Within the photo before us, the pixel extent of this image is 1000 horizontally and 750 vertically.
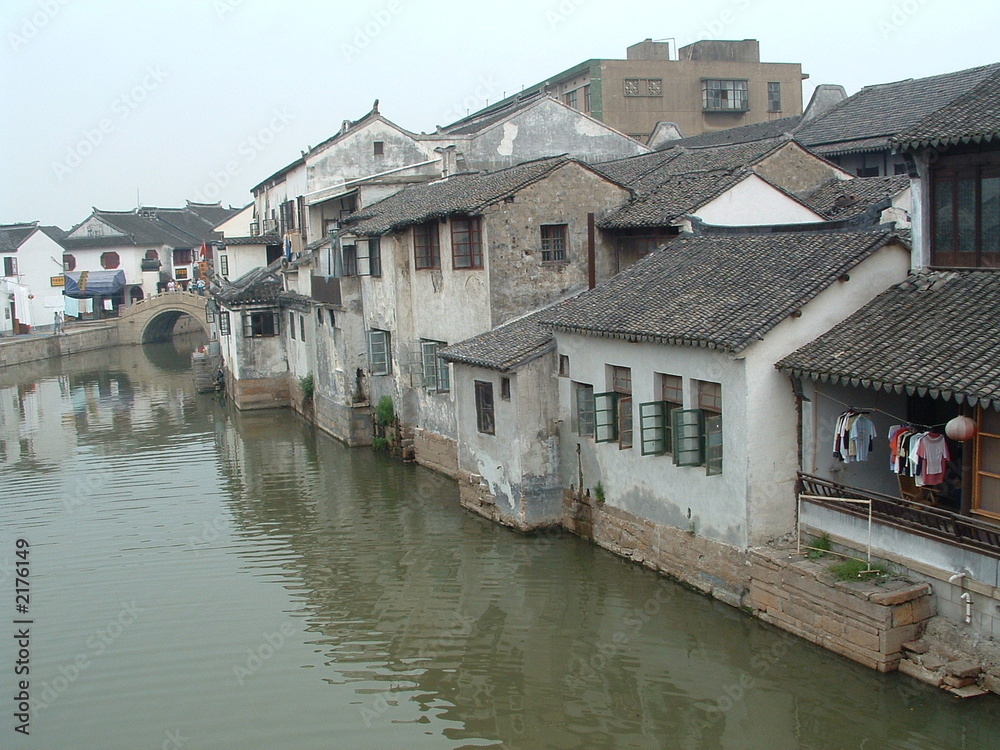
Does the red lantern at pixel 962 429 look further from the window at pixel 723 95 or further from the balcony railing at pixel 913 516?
the window at pixel 723 95

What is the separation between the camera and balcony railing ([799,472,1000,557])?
34.8 feet

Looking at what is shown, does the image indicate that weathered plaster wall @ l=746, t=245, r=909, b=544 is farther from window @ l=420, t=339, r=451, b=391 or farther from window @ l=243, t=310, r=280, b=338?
window @ l=243, t=310, r=280, b=338

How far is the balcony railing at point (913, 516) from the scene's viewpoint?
10.6m

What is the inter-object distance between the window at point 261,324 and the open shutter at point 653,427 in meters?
21.8

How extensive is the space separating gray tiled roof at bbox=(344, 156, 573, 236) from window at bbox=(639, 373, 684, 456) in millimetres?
6534

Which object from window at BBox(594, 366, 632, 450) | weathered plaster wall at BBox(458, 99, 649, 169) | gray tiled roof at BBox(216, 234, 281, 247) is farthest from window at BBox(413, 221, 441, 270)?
gray tiled roof at BBox(216, 234, 281, 247)

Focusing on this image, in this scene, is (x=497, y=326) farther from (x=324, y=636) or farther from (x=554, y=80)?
(x=554, y=80)

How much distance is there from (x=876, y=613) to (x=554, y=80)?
41.7 metres

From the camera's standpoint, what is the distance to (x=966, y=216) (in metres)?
13.0

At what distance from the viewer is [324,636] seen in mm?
14109

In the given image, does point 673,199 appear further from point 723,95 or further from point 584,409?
point 723,95

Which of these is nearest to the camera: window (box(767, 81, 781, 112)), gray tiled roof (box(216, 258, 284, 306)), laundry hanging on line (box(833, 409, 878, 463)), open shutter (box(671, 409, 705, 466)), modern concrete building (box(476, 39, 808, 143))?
laundry hanging on line (box(833, 409, 878, 463))

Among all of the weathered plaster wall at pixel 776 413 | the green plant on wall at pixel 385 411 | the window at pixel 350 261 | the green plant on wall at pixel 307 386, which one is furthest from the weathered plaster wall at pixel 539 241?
the green plant on wall at pixel 307 386

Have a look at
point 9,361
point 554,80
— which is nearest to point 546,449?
point 554,80
